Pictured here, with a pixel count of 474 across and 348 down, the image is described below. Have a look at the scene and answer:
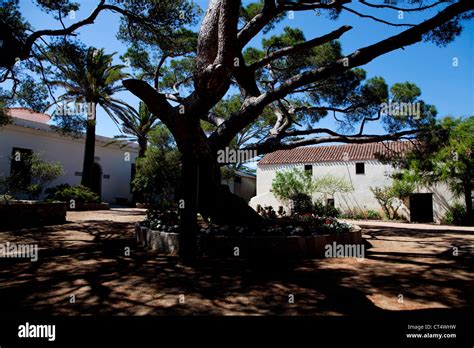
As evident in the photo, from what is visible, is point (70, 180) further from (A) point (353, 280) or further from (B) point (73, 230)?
(A) point (353, 280)

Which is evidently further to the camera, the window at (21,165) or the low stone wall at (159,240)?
the window at (21,165)

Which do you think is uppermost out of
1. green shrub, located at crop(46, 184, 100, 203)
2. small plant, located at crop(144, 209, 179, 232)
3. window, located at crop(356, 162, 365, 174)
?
window, located at crop(356, 162, 365, 174)

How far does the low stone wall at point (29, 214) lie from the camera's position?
864cm

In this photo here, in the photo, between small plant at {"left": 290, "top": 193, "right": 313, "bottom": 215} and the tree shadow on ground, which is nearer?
the tree shadow on ground

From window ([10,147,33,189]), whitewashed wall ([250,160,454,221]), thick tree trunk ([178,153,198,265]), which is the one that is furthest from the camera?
whitewashed wall ([250,160,454,221])

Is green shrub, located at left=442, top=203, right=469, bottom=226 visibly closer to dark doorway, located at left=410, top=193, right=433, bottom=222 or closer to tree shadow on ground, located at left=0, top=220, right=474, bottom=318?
dark doorway, located at left=410, top=193, right=433, bottom=222

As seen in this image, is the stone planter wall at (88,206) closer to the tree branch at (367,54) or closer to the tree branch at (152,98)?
the tree branch at (367,54)

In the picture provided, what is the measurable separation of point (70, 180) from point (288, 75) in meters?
16.6

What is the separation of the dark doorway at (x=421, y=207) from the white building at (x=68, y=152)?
21.2 m

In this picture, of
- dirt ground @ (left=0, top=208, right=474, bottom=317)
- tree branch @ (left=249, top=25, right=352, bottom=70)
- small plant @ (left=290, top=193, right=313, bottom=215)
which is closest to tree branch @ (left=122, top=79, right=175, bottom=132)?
dirt ground @ (left=0, top=208, right=474, bottom=317)

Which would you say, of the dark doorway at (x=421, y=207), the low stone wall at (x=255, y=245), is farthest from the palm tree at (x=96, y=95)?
the dark doorway at (x=421, y=207)

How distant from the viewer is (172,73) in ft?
39.3

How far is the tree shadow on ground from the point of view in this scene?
341 centimetres

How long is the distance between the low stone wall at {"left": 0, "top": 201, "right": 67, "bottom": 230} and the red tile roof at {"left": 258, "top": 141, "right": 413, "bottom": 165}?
17.8 meters
